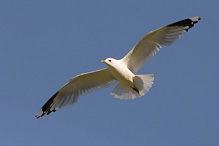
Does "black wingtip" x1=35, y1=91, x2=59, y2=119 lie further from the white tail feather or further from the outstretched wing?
the outstretched wing

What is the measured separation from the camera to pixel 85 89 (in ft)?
34.8

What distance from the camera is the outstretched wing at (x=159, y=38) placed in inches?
378

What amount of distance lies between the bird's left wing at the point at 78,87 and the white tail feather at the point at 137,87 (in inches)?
16.6

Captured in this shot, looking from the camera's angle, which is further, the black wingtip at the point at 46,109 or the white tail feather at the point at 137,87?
the black wingtip at the point at 46,109

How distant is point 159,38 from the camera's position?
9.70 metres

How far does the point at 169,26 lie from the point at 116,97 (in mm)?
2095

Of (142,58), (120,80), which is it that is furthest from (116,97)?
(142,58)

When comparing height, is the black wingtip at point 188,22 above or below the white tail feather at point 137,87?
above

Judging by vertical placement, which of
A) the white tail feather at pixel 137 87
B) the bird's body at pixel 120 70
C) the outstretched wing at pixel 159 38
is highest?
the outstretched wing at pixel 159 38

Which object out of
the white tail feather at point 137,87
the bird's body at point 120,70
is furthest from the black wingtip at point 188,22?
the bird's body at point 120,70

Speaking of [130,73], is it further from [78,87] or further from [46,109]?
[46,109]

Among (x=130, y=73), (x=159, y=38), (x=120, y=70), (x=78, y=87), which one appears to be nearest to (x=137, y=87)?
(x=130, y=73)

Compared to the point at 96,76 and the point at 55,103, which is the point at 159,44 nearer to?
the point at 96,76

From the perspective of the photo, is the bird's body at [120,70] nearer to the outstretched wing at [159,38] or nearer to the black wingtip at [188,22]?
the outstretched wing at [159,38]
